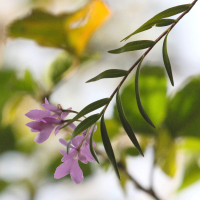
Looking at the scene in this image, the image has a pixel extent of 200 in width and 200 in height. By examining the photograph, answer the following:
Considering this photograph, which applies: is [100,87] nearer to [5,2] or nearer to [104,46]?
[104,46]

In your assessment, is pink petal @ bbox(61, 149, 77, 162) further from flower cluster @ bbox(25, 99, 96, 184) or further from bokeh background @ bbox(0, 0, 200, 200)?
bokeh background @ bbox(0, 0, 200, 200)

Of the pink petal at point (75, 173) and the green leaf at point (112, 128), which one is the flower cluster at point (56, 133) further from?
the green leaf at point (112, 128)

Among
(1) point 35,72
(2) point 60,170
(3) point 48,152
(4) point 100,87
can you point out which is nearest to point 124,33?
(4) point 100,87

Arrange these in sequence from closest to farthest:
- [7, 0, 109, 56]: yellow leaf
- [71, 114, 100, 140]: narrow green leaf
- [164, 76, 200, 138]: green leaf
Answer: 1. [71, 114, 100, 140]: narrow green leaf
2. [164, 76, 200, 138]: green leaf
3. [7, 0, 109, 56]: yellow leaf

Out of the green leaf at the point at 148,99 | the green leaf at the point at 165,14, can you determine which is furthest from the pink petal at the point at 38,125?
the green leaf at the point at 148,99

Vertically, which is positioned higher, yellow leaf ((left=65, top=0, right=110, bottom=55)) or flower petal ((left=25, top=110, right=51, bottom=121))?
flower petal ((left=25, top=110, right=51, bottom=121))

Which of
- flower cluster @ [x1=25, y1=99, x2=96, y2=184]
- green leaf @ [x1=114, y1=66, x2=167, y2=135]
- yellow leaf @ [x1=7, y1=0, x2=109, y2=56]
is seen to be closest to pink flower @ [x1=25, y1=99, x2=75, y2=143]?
flower cluster @ [x1=25, y1=99, x2=96, y2=184]

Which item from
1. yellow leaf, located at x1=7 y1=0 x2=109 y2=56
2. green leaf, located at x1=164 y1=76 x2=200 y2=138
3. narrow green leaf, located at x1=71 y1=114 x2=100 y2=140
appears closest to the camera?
narrow green leaf, located at x1=71 y1=114 x2=100 y2=140

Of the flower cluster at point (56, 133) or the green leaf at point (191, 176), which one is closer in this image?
the flower cluster at point (56, 133)
